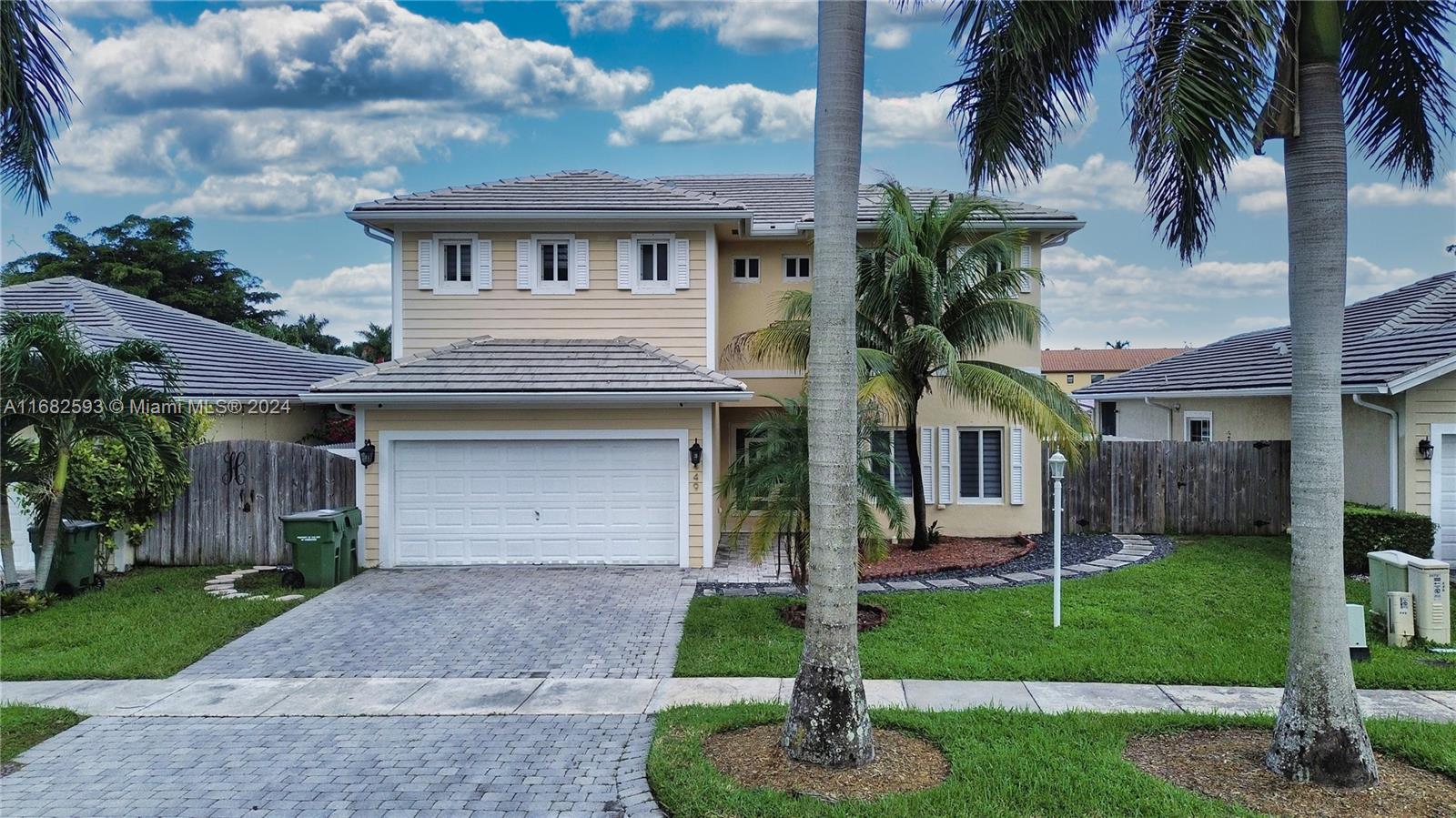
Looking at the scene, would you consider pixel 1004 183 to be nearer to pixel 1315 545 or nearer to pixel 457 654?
pixel 1315 545

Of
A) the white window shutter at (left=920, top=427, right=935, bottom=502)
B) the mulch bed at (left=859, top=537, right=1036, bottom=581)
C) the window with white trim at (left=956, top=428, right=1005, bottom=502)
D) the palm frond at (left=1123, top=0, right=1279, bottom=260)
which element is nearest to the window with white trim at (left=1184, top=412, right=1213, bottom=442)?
the window with white trim at (left=956, top=428, right=1005, bottom=502)

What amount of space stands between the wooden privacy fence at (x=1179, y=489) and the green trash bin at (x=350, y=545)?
39.5 ft

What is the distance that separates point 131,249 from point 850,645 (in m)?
39.6

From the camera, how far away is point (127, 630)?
8641mm

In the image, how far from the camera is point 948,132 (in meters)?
6.60

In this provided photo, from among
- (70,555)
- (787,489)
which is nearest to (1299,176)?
(787,489)

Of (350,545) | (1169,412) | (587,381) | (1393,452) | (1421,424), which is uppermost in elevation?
(587,381)

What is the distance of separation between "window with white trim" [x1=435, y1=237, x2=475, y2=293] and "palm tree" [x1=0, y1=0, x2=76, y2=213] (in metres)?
6.12

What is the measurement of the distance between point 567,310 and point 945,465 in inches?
294

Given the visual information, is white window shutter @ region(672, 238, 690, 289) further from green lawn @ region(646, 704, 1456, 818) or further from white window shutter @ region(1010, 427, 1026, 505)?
green lawn @ region(646, 704, 1456, 818)

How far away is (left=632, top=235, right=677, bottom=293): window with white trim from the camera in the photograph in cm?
1333

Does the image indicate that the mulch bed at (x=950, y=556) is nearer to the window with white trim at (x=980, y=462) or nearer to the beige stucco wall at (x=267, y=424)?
the window with white trim at (x=980, y=462)

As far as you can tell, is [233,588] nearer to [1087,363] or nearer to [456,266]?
[456,266]

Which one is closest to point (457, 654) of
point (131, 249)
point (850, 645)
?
point (850, 645)
